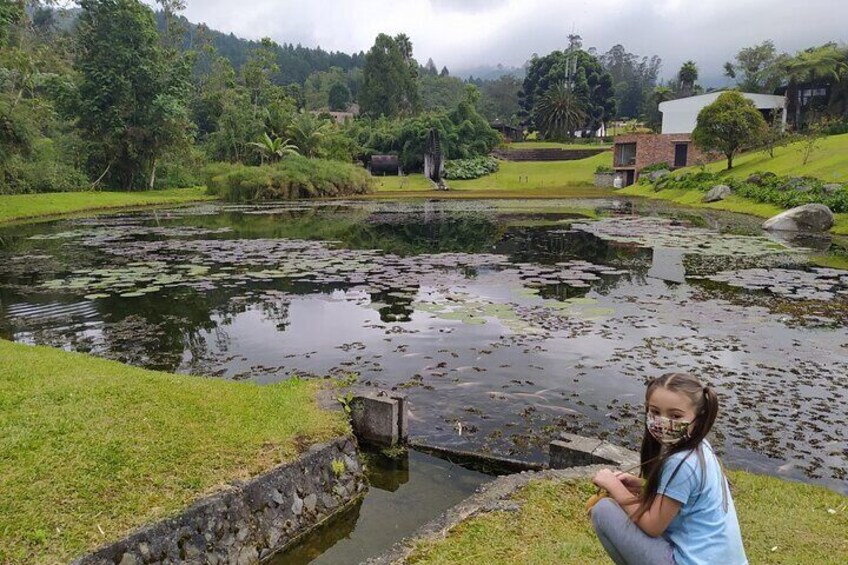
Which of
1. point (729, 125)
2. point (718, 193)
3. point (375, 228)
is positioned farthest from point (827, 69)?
point (375, 228)

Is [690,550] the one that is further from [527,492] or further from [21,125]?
[21,125]

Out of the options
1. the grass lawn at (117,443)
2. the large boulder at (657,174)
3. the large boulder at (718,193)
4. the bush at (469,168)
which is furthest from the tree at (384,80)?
the grass lawn at (117,443)

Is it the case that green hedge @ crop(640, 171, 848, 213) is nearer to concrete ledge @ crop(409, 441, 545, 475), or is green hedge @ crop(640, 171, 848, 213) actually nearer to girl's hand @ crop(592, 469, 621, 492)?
concrete ledge @ crop(409, 441, 545, 475)

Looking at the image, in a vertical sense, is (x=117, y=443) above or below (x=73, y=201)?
below

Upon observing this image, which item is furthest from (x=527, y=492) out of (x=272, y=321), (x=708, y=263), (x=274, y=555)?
(x=708, y=263)

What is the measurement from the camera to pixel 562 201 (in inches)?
1823

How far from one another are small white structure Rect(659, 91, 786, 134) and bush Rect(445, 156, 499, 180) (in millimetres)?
19348

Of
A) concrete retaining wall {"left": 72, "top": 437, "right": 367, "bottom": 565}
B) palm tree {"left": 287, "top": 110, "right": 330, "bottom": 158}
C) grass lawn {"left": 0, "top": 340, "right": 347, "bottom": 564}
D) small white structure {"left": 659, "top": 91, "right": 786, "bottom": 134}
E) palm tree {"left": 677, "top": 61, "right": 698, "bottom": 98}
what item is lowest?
concrete retaining wall {"left": 72, "top": 437, "right": 367, "bottom": 565}

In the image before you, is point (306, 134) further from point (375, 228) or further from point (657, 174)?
point (375, 228)

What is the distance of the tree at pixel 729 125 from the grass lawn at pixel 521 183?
36.5ft

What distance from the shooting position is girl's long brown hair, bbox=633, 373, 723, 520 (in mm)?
2662

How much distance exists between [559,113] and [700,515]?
288 feet

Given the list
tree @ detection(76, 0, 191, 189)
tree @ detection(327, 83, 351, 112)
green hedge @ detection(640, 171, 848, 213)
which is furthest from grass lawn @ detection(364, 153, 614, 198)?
tree @ detection(327, 83, 351, 112)

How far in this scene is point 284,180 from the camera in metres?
49.2
